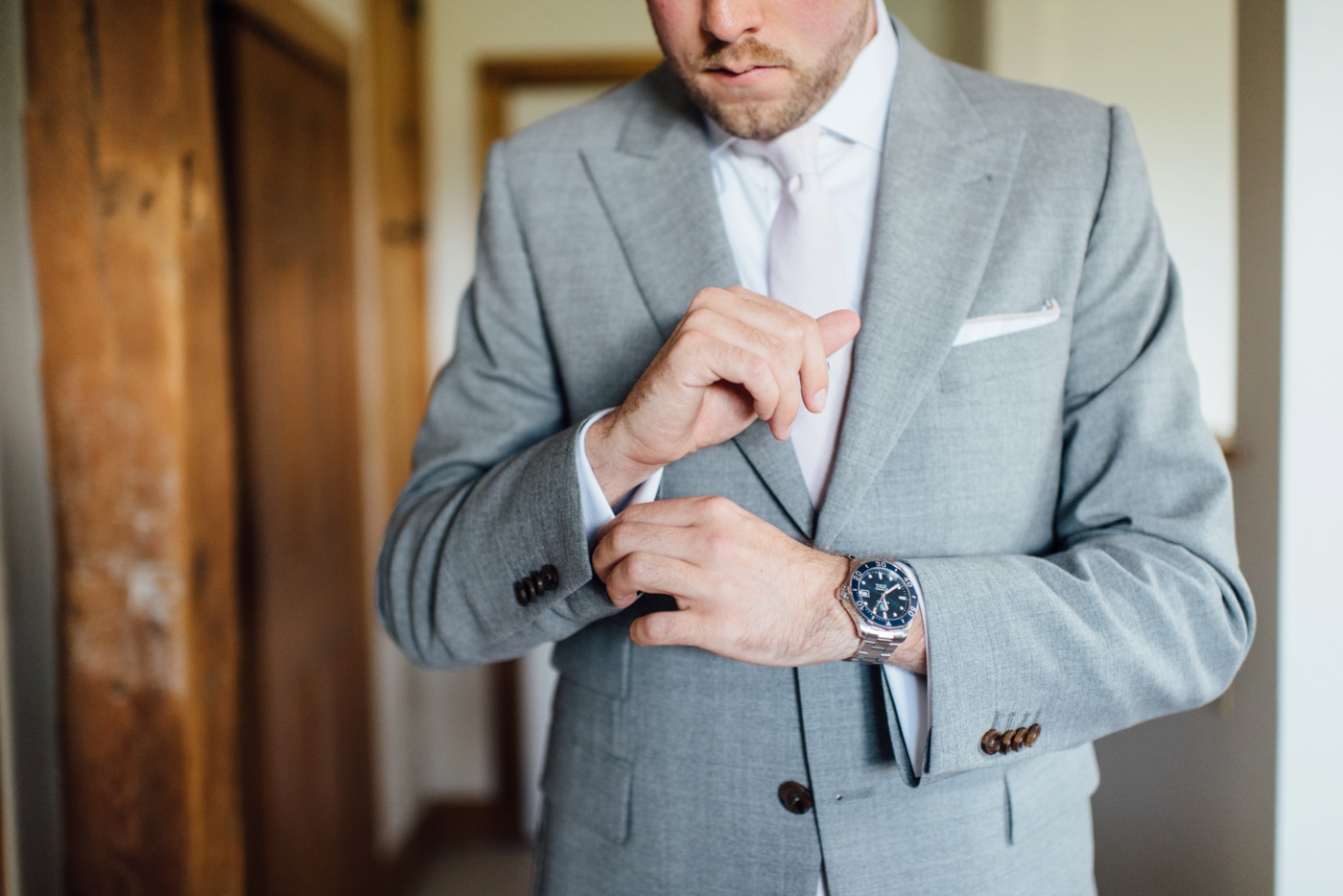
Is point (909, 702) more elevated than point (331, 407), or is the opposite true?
point (331, 407)

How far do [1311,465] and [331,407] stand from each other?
240 centimetres

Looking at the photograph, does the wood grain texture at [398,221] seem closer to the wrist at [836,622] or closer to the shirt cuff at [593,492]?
the shirt cuff at [593,492]

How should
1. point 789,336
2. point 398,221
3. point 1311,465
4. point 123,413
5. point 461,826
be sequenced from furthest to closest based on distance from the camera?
point 461,826
point 398,221
point 123,413
point 1311,465
point 789,336

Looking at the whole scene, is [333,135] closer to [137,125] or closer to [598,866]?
[137,125]

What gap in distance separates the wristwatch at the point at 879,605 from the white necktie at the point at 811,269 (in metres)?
0.14

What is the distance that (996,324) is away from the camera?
38.9 inches

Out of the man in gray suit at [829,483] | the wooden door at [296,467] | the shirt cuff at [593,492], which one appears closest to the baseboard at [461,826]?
the wooden door at [296,467]

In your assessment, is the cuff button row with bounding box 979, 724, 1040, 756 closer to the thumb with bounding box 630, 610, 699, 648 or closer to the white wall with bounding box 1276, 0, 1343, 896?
the thumb with bounding box 630, 610, 699, 648

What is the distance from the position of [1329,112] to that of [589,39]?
8.50 ft

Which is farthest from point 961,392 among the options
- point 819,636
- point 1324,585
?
point 1324,585

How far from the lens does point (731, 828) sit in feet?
3.29

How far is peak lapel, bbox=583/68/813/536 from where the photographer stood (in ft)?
3.22

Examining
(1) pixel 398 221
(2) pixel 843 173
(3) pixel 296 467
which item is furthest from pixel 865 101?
(1) pixel 398 221

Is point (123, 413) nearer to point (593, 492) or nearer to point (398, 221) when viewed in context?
point (593, 492)
